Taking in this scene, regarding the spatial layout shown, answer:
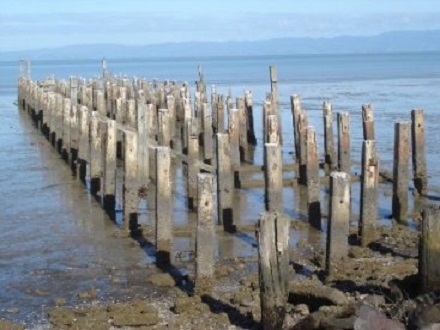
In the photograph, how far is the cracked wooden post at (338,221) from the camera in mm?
10617

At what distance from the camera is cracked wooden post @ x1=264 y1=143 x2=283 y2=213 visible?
12.3 metres

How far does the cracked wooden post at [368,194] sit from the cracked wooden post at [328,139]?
6.12 m

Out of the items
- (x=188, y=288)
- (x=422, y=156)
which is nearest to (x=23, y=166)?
(x=422, y=156)

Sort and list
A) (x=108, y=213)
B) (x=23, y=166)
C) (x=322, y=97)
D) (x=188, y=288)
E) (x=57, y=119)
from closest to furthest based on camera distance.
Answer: (x=188, y=288) < (x=108, y=213) < (x=23, y=166) < (x=57, y=119) < (x=322, y=97)

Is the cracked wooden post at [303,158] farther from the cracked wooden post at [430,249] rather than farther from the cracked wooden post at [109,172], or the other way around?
the cracked wooden post at [430,249]

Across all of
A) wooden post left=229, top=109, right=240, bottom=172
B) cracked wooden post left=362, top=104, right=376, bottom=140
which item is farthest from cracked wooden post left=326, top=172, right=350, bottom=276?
wooden post left=229, top=109, right=240, bottom=172

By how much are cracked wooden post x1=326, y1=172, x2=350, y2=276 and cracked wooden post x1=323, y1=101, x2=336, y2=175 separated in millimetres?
7938

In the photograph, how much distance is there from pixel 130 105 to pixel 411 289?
1508cm

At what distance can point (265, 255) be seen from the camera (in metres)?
8.70

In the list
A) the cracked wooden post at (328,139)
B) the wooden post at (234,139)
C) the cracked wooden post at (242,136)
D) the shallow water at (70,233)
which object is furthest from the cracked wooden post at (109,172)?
the cracked wooden post at (242,136)

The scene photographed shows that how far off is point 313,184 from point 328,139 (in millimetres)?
5082

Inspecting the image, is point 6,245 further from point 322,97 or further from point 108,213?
point 322,97

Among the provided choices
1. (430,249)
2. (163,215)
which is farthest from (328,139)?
(430,249)

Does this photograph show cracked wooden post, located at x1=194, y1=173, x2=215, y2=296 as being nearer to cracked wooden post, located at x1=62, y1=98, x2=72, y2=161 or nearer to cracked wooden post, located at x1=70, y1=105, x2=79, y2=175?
cracked wooden post, located at x1=70, y1=105, x2=79, y2=175
